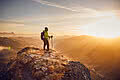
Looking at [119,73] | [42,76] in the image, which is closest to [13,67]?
[42,76]

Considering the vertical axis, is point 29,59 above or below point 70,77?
above

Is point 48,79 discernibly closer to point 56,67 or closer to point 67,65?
point 56,67

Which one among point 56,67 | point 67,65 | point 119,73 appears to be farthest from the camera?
point 119,73

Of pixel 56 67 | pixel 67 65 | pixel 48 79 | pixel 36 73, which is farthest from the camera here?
pixel 67 65

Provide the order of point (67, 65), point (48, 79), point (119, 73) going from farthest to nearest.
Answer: point (119, 73) → point (67, 65) → point (48, 79)

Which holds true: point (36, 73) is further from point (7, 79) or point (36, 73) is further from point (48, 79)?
point (7, 79)

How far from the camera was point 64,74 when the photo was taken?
10664mm

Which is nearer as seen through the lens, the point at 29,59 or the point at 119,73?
the point at 29,59

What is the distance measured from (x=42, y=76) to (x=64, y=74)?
7.43ft

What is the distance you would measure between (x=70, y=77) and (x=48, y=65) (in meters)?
2.68

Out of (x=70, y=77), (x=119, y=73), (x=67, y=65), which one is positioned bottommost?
(x=119, y=73)

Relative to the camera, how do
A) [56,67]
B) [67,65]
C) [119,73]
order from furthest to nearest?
[119,73] → [67,65] → [56,67]

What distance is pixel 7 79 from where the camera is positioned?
12.5m

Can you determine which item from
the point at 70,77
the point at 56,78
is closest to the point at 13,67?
the point at 56,78
